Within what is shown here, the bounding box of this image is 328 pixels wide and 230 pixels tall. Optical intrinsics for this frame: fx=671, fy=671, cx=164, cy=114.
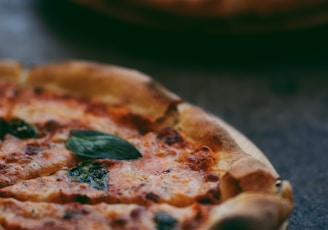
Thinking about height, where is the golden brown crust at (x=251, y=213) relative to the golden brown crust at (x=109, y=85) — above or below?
below

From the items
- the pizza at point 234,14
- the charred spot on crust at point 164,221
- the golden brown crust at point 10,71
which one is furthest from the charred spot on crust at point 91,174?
the pizza at point 234,14

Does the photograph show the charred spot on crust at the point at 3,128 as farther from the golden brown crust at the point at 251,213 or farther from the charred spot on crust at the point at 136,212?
the golden brown crust at the point at 251,213

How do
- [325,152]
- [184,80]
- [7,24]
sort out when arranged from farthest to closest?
[7,24], [184,80], [325,152]

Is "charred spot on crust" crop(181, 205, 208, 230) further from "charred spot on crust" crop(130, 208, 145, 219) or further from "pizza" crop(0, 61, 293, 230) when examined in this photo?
"charred spot on crust" crop(130, 208, 145, 219)

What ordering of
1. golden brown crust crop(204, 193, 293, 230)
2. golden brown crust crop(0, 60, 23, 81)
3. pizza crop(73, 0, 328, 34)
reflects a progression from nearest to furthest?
golden brown crust crop(204, 193, 293, 230)
golden brown crust crop(0, 60, 23, 81)
pizza crop(73, 0, 328, 34)

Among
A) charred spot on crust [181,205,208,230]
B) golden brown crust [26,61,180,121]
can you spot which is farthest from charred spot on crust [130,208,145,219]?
golden brown crust [26,61,180,121]

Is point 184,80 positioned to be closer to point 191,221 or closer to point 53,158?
point 53,158

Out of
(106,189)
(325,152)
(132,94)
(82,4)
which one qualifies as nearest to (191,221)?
(106,189)
